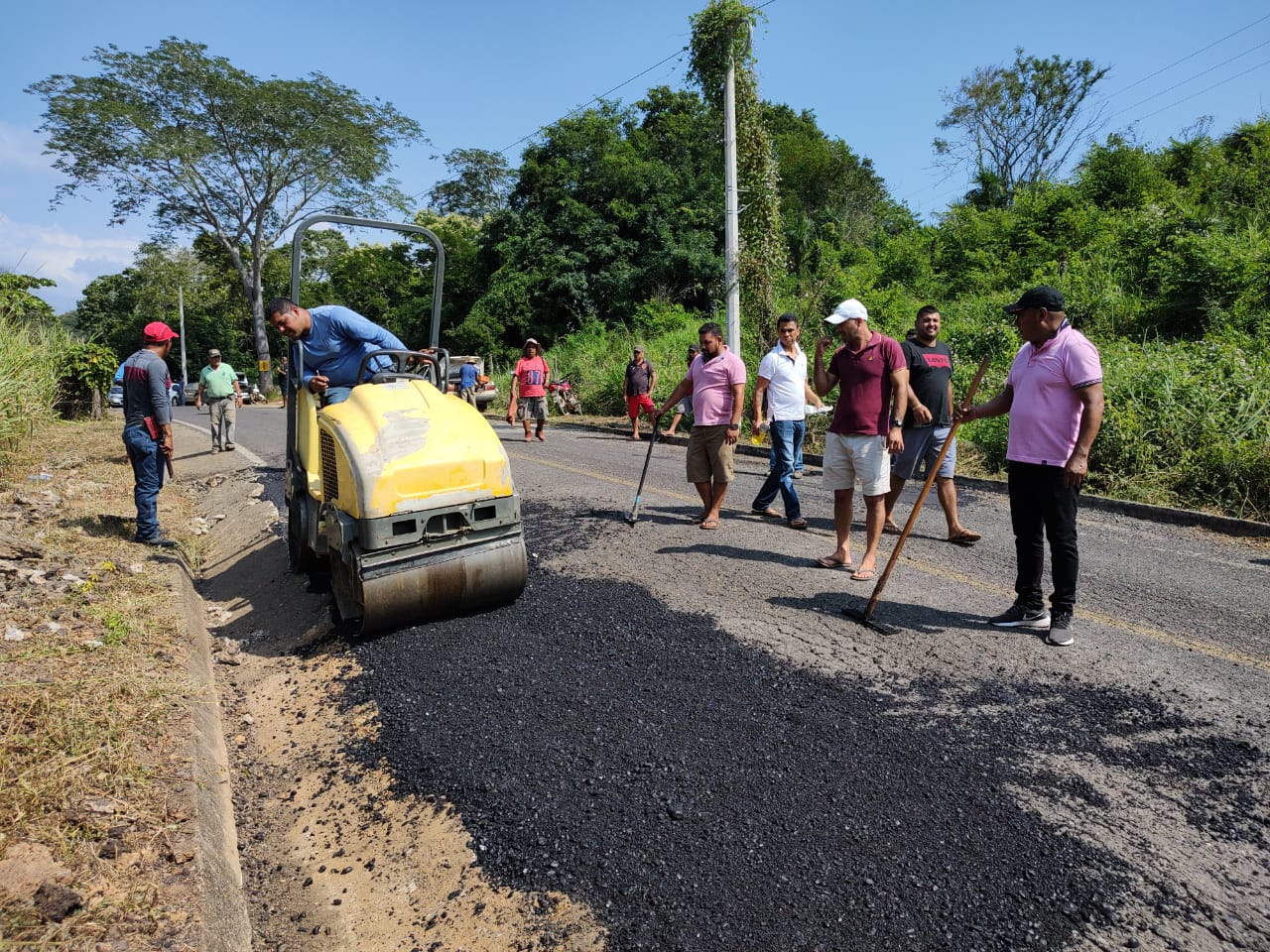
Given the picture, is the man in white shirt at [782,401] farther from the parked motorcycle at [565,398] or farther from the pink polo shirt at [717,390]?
the parked motorcycle at [565,398]

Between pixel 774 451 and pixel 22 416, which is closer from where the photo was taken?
pixel 774 451

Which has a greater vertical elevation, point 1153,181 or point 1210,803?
point 1153,181

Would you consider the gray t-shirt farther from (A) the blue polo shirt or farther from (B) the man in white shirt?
(B) the man in white shirt

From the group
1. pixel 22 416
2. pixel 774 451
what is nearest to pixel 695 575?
pixel 774 451

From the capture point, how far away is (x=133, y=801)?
116 inches

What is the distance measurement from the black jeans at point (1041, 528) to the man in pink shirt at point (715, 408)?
2.56 meters

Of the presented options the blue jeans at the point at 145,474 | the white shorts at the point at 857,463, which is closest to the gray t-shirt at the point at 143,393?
the blue jeans at the point at 145,474

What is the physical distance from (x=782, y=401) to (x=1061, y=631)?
3.60 metres

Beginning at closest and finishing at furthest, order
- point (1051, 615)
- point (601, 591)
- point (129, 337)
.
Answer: point (1051, 615), point (601, 591), point (129, 337)

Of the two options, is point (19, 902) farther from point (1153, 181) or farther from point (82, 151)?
point (82, 151)

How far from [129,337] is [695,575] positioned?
5495 cm

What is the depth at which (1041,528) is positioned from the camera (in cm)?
448

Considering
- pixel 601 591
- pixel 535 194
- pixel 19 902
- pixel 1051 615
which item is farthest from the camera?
pixel 535 194

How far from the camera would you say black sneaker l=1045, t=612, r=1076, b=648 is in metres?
4.29
